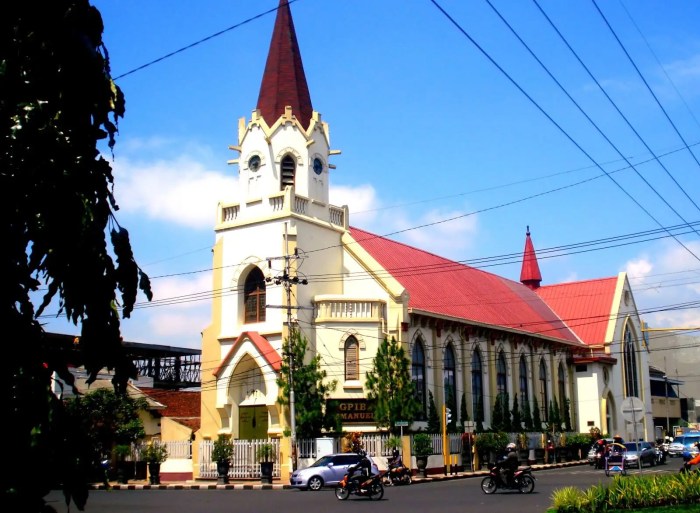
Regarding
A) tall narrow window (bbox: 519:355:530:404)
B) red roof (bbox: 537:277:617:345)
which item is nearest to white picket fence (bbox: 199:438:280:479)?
tall narrow window (bbox: 519:355:530:404)

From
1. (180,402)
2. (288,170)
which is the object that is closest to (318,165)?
(288,170)

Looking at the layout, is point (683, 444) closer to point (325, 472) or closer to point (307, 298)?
point (307, 298)

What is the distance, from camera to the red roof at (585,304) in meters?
57.5

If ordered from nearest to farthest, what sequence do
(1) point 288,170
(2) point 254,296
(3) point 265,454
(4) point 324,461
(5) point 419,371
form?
(4) point 324,461 < (3) point 265,454 < (2) point 254,296 < (1) point 288,170 < (5) point 419,371

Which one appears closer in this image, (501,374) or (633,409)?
(633,409)

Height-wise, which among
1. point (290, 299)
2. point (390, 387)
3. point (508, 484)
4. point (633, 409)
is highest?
point (290, 299)

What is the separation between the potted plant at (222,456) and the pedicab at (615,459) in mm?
15082

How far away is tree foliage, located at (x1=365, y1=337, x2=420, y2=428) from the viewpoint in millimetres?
34156

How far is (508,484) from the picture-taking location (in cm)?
2380

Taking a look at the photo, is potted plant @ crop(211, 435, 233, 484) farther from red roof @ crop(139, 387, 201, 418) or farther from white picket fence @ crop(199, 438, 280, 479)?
red roof @ crop(139, 387, 201, 418)

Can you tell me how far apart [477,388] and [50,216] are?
4009cm

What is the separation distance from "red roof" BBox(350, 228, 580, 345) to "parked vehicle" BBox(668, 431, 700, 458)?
29.0 feet

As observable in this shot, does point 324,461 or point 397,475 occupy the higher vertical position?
point 324,461

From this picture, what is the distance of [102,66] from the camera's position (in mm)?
5645
